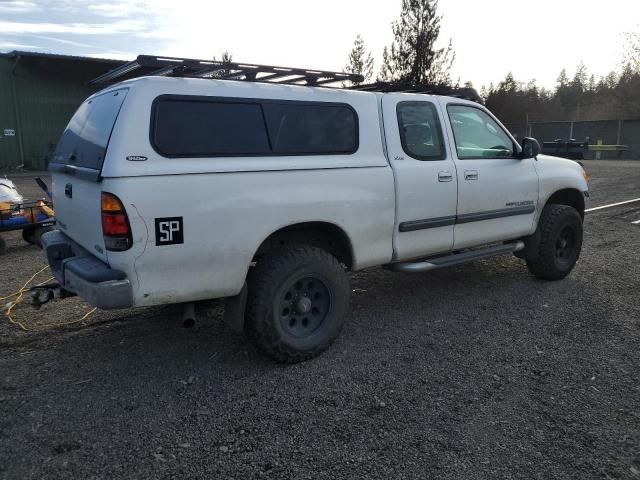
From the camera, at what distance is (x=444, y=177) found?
4.48m

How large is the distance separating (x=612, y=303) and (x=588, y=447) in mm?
2658

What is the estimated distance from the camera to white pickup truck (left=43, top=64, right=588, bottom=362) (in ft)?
10.2

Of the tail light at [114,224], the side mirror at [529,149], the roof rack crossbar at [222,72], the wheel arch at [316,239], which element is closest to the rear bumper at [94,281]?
the tail light at [114,224]

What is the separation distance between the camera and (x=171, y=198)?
3088mm

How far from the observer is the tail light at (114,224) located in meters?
2.99

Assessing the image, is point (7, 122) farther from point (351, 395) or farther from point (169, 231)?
point (351, 395)

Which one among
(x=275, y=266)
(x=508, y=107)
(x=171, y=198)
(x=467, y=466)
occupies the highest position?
(x=508, y=107)

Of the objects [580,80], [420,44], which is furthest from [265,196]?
[580,80]

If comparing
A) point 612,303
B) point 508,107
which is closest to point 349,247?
point 612,303

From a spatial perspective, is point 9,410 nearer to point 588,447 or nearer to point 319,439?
point 319,439

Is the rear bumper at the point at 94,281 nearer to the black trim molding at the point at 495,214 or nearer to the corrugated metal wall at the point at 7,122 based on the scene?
the black trim molding at the point at 495,214

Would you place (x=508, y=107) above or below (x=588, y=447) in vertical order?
above

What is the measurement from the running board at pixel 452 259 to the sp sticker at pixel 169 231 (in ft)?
6.70

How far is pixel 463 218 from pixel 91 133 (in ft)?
10.4
